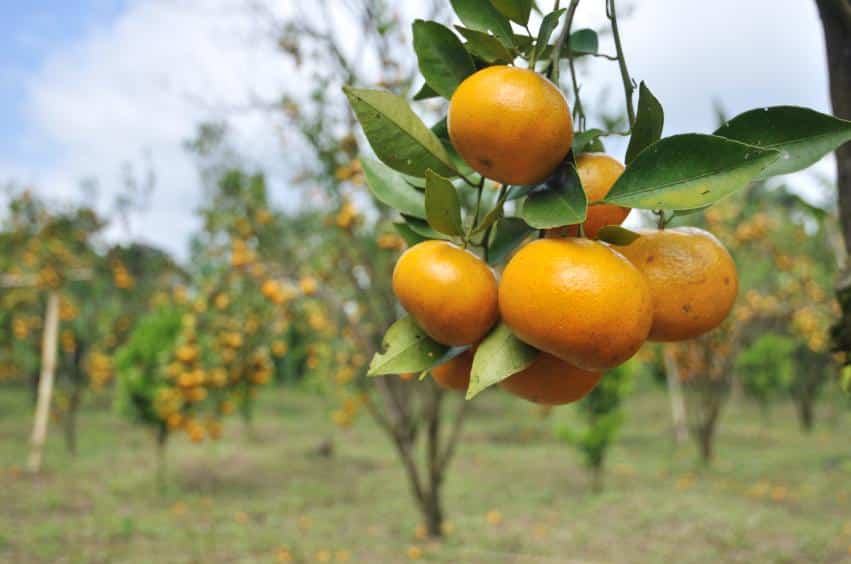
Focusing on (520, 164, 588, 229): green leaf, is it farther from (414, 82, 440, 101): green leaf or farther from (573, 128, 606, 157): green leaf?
(414, 82, 440, 101): green leaf

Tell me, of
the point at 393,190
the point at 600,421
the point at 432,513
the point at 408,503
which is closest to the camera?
the point at 393,190

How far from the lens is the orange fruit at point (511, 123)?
56 cm

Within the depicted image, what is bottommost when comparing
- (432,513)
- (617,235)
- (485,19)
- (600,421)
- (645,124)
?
(432,513)

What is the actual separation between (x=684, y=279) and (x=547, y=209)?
0.14m

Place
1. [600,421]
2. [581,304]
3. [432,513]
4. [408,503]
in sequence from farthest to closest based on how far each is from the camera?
[600,421], [408,503], [432,513], [581,304]

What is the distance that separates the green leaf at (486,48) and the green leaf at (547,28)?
0.10 ft

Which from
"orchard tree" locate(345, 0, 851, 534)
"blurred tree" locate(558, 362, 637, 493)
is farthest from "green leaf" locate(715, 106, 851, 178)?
"blurred tree" locate(558, 362, 637, 493)

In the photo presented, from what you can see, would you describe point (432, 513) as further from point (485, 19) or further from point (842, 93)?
point (485, 19)

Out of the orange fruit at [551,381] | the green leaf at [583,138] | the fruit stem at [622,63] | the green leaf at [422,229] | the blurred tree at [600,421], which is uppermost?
the fruit stem at [622,63]

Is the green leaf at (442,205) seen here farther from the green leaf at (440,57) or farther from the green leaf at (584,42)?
the green leaf at (584,42)

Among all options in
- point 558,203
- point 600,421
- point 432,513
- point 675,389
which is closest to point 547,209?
point 558,203

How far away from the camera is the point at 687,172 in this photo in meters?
Result: 0.57

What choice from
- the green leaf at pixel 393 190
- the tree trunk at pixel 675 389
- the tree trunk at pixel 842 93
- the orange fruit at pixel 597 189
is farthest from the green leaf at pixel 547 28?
the tree trunk at pixel 675 389

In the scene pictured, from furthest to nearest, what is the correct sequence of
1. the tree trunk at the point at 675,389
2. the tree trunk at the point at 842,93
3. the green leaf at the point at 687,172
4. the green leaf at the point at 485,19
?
the tree trunk at the point at 675,389
the tree trunk at the point at 842,93
the green leaf at the point at 485,19
the green leaf at the point at 687,172
